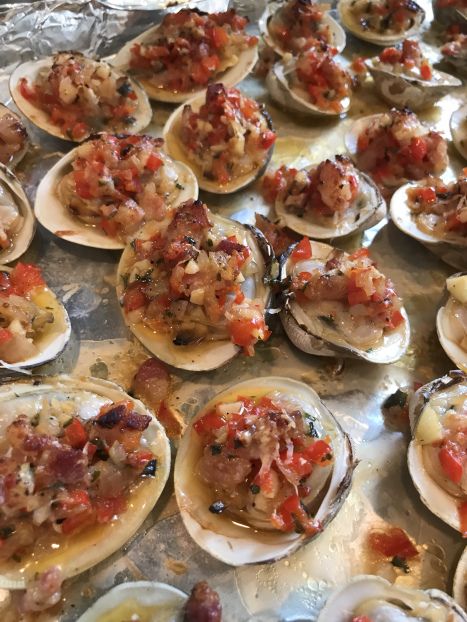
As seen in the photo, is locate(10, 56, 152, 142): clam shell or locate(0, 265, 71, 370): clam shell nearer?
locate(0, 265, 71, 370): clam shell

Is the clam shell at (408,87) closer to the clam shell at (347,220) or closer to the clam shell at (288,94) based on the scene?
the clam shell at (288,94)

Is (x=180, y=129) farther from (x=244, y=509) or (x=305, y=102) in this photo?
(x=244, y=509)

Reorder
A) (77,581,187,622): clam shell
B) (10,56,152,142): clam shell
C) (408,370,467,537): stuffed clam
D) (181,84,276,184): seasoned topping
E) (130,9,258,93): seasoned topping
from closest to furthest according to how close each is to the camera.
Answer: (77,581,187,622): clam shell → (408,370,467,537): stuffed clam → (181,84,276,184): seasoned topping → (10,56,152,142): clam shell → (130,9,258,93): seasoned topping

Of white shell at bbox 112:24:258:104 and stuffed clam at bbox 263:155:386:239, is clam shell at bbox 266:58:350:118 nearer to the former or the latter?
white shell at bbox 112:24:258:104

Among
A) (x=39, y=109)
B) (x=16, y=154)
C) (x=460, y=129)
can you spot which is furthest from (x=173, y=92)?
(x=460, y=129)

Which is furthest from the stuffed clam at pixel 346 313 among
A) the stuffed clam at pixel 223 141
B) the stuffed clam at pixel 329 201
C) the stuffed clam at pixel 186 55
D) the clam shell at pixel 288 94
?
the stuffed clam at pixel 186 55

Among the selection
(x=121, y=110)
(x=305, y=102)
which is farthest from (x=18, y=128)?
(x=305, y=102)

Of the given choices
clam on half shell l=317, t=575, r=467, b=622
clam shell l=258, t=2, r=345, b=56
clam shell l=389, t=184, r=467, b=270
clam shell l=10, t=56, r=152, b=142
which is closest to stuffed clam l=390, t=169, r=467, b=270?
clam shell l=389, t=184, r=467, b=270
